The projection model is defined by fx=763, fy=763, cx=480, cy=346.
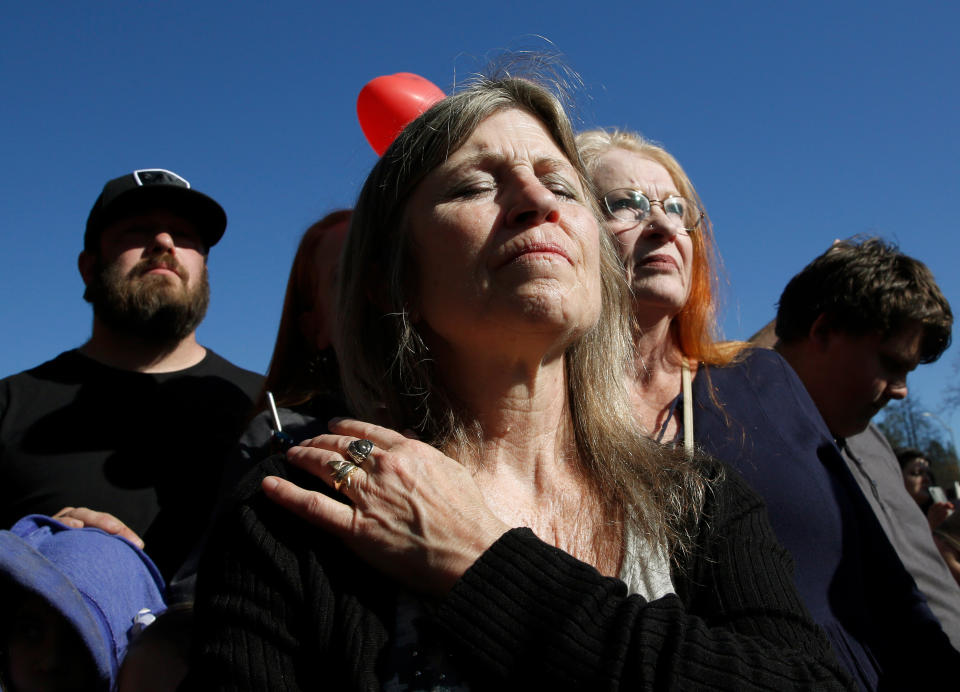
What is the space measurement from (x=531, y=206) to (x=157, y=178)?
277 cm

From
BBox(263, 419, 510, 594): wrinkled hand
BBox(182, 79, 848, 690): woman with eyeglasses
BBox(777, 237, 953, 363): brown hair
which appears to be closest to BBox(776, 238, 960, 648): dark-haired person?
BBox(777, 237, 953, 363): brown hair

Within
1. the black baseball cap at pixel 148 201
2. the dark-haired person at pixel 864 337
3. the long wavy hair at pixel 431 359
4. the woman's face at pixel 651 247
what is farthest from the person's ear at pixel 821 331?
the black baseball cap at pixel 148 201

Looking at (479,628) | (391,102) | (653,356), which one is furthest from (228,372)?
(479,628)

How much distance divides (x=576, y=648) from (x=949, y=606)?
2361 millimetres

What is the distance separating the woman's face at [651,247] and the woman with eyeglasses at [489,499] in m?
0.43

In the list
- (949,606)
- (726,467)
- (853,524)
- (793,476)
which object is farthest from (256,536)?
(949,606)

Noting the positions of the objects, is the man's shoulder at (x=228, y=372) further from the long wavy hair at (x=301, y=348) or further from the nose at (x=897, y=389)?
the nose at (x=897, y=389)

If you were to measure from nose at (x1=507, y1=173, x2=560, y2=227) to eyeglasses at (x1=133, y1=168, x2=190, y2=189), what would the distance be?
264 centimetres

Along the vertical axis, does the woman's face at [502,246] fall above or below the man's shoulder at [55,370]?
below

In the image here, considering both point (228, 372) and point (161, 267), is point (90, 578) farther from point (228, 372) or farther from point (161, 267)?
point (161, 267)

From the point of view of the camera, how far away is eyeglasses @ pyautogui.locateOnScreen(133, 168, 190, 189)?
3830 mm

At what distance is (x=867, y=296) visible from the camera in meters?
3.38

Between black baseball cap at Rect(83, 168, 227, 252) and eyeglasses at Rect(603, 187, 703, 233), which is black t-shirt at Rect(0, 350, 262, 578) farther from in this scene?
eyeglasses at Rect(603, 187, 703, 233)

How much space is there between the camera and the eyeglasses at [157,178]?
3.83 meters
